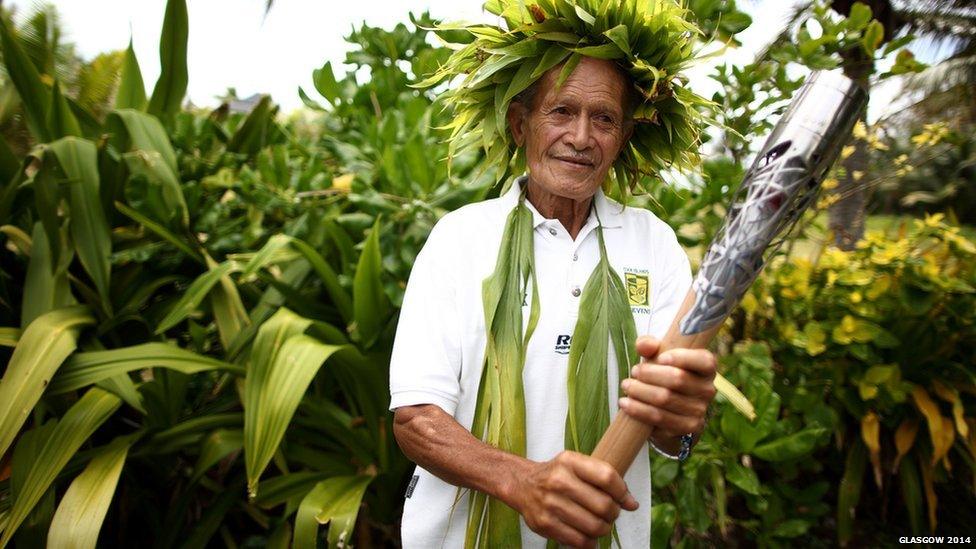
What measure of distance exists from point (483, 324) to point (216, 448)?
131 cm

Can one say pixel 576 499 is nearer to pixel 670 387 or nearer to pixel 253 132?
pixel 670 387

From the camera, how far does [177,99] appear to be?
3152 millimetres

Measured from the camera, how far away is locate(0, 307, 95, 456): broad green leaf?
1916 mm

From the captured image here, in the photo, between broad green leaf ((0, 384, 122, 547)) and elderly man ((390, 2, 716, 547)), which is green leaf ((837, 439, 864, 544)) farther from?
broad green leaf ((0, 384, 122, 547))

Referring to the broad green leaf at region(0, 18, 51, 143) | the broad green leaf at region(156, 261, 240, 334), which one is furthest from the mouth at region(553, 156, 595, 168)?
the broad green leaf at region(0, 18, 51, 143)

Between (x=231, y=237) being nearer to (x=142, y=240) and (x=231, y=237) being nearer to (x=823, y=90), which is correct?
(x=142, y=240)

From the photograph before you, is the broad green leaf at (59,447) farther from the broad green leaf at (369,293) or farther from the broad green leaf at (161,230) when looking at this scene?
the broad green leaf at (369,293)

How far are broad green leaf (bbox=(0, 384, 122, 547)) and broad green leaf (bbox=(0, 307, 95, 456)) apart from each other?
0.06 m

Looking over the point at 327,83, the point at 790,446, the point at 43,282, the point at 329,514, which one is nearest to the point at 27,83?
the point at 43,282

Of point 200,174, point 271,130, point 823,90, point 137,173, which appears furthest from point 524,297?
point 271,130

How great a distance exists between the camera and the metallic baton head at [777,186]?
1013 millimetres

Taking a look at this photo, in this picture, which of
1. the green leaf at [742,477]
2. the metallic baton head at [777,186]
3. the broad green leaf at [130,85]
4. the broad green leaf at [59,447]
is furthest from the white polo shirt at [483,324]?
the broad green leaf at [130,85]

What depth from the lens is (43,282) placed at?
2.40 metres

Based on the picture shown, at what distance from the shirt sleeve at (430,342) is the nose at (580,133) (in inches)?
13.2
